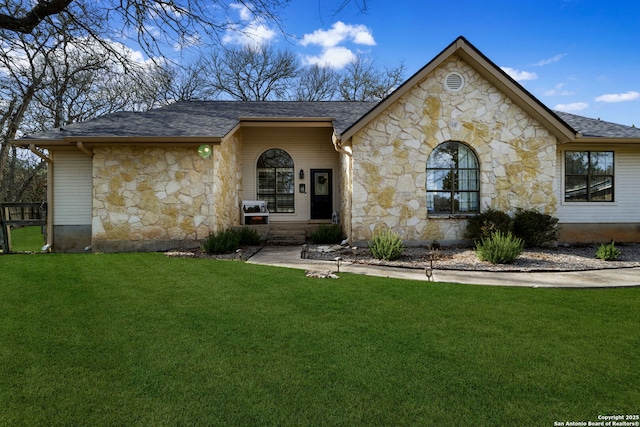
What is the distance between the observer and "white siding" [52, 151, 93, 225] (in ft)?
34.9

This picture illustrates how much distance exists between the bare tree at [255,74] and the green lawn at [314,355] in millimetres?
22012

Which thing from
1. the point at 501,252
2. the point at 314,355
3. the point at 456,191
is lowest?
the point at 314,355

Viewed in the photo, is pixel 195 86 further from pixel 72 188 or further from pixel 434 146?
pixel 434 146

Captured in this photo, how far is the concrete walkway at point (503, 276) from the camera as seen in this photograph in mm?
6016

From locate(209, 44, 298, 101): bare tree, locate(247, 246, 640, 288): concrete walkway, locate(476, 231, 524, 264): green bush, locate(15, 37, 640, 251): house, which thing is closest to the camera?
locate(247, 246, 640, 288): concrete walkway

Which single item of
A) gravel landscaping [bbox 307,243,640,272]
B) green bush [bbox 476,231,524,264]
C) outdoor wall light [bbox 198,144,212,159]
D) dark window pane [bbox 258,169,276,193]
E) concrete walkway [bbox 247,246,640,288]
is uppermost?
outdoor wall light [bbox 198,144,212,159]

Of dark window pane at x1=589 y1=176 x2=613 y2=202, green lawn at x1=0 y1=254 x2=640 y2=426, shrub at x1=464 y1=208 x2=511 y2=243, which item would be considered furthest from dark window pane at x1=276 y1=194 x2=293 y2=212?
dark window pane at x1=589 y1=176 x2=613 y2=202

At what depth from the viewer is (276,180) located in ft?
43.5

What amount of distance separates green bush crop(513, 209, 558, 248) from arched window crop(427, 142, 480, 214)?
Result: 3.55 feet

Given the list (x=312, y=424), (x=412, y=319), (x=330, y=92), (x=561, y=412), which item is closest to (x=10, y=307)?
(x=312, y=424)

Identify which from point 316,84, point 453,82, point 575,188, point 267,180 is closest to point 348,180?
point 453,82

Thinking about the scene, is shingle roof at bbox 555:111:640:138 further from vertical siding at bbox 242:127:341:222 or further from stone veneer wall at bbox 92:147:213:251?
stone veneer wall at bbox 92:147:213:251

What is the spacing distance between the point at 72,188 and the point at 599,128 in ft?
52.5

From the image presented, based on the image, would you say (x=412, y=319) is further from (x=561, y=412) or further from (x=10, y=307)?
(x=10, y=307)
